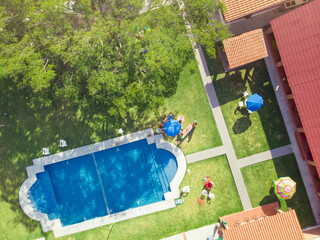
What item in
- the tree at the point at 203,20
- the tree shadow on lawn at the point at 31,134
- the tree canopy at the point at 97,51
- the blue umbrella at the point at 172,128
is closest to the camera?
the tree canopy at the point at 97,51

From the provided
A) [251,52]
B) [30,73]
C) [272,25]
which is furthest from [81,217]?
[272,25]

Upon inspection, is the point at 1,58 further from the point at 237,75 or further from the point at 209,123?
the point at 237,75

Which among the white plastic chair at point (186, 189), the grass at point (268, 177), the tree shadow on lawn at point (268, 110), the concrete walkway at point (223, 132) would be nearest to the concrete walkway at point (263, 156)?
the grass at point (268, 177)

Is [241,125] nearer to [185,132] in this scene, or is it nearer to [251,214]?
[185,132]

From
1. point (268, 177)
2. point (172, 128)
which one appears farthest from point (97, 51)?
point (268, 177)

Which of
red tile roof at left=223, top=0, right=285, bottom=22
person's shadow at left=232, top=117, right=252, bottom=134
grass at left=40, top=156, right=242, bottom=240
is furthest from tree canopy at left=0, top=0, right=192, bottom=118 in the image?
grass at left=40, top=156, right=242, bottom=240

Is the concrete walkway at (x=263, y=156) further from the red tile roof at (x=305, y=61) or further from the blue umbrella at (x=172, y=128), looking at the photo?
the blue umbrella at (x=172, y=128)
